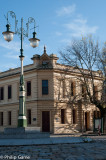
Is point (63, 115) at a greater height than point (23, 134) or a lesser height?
greater

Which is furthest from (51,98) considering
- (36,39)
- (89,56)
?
(36,39)

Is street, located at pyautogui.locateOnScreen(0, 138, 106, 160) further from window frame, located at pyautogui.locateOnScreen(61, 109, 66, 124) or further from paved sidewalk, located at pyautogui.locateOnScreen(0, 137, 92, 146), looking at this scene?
window frame, located at pyautogui.locateOnScreen(61, 109, 66, 124)

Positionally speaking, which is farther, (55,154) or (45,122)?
(45,122)

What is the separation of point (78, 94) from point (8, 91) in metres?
10.3

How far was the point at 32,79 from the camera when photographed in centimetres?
3438

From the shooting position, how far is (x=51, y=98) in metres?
33.4

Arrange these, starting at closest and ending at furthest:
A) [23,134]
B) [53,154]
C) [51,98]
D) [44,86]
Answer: [53,154] < [23,134] < [51,98] < [44,86]

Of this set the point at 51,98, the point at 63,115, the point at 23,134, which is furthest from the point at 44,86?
the point at 23,134

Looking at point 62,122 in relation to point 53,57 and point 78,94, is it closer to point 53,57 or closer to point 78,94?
point 78,94

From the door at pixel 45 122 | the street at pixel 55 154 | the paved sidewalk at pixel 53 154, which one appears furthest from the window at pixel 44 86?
the paved sidewalk at pixel 53 154

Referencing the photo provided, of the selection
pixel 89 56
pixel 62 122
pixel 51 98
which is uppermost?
pixel 89 56

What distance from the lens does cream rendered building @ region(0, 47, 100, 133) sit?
33031 millimetres

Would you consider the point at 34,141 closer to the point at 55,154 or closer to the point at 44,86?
the point at 55,154

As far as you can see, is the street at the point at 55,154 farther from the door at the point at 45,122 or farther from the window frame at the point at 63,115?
the window frame at the point at 63,115
